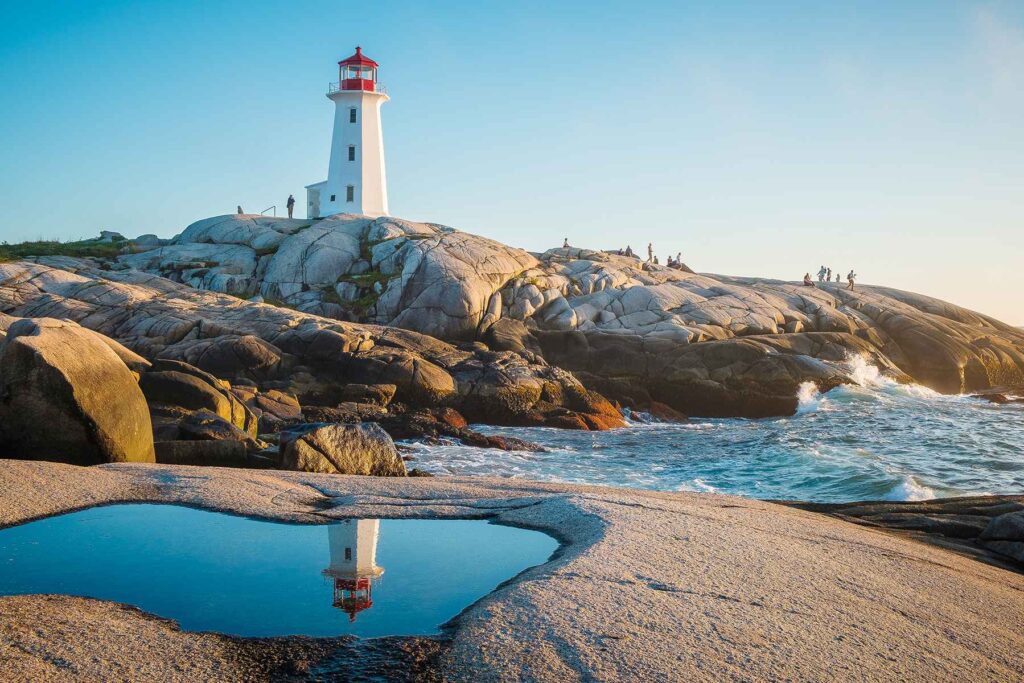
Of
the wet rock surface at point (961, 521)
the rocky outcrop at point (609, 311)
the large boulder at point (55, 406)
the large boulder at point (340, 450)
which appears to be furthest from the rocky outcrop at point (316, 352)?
the wet rock surface at point (961, 521)

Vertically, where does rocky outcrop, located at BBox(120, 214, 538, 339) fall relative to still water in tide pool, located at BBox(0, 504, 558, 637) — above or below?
above

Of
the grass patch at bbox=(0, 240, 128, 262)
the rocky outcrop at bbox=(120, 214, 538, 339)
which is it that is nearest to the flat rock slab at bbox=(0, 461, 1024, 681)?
the rocky outcrop at bbox=(120, 214, 538, 339)

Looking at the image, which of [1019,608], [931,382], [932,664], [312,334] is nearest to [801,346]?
[931,382]

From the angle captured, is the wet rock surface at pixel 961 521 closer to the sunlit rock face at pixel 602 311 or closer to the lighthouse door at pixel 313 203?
the sunlit rock face at pixel 602 311

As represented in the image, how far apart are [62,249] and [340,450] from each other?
4089 cm

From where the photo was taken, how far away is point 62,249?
48.5m

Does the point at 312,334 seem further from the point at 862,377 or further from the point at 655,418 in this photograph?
the point at 862,377

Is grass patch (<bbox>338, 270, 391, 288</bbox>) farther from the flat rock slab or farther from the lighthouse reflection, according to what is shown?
the lighthouse reflection

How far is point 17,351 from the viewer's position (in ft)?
41.9

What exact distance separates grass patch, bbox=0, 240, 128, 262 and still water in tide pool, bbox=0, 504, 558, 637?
41462mm

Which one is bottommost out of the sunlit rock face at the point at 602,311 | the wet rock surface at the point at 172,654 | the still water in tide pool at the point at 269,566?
the still water in tide pool at the point at 269,566

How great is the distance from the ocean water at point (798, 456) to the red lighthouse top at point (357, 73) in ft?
118

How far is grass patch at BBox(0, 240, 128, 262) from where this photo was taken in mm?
46125

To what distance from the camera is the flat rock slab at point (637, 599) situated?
556 cm
